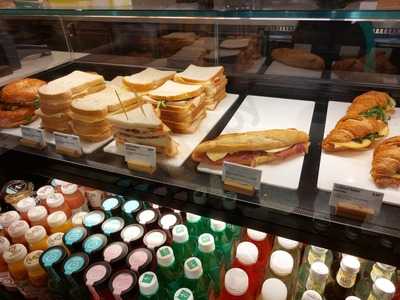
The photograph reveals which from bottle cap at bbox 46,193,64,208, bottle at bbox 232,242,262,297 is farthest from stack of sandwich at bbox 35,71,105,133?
bottle at bbox 232,242,262,297

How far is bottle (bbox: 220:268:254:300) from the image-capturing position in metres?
0.92

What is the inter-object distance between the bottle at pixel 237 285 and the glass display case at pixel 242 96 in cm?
21

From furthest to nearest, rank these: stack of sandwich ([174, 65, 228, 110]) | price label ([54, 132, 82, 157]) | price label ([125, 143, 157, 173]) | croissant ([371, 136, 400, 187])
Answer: stack of sandwich ([174, 65, 228, 110])
price label ([54, 132, 82, 157])
price label ([125, 143, 157, 173])
croissant ([371, 136, 400, 187])

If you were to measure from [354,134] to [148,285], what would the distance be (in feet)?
2.43

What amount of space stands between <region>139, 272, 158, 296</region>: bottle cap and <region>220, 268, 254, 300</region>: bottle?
205mm

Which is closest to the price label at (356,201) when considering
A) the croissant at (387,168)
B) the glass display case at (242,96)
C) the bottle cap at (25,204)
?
the glass display case at (242,96)

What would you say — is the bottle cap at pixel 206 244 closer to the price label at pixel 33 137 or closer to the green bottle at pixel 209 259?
the green bottle at pixel 209 259

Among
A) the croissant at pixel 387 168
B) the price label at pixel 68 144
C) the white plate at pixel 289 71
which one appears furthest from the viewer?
the white plate at pixel 289 71

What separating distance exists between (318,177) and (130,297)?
63cm

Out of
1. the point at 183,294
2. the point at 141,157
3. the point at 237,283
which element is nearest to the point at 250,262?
the point at 237,283

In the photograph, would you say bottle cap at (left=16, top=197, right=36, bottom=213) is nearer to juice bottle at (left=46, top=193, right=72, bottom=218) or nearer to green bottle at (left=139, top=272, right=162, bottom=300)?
juice bottle at (left=46, top=193, right=72, bottom=218)

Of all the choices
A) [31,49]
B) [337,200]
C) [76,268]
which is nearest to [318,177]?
[337,200]

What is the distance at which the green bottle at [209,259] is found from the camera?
1.02m

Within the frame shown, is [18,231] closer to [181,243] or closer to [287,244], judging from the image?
[181,243]
